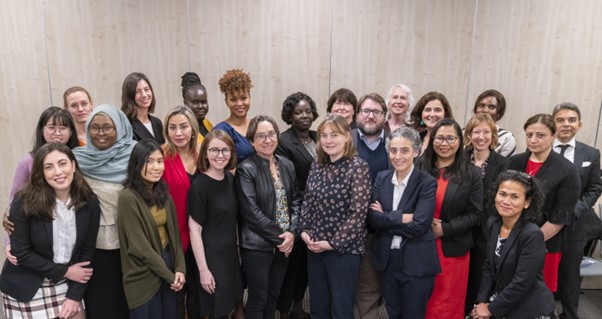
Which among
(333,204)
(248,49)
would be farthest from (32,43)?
(333,204)

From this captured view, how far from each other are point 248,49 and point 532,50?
274cm

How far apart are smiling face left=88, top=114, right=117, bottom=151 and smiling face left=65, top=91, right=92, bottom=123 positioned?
2.49 ft

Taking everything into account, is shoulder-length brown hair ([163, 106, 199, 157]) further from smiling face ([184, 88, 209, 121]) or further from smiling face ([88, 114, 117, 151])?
smiling face ([184, 88, 209, 121])

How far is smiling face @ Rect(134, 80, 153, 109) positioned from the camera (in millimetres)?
2975

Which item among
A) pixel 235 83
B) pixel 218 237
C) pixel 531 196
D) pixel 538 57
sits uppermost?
pixel 538 57

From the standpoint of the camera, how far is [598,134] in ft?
12.7

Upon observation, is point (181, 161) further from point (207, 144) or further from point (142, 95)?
point (142, 95)

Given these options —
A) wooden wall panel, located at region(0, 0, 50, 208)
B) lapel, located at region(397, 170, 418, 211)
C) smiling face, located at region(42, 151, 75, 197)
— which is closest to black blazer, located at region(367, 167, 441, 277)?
lapel, located at region(397, 170, 418, 211)

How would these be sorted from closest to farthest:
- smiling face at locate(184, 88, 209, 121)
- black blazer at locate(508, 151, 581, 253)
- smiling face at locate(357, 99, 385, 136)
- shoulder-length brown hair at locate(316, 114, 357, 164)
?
shoulder-length brown hair at locate(316, 114, 357, 164)
black blazer at locate(508, 151, 581, 253)
smiling face at locate(357, 99, 385, 136)
smiling face at locate(184, 88, 209, 121)

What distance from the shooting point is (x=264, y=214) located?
8.68 ft

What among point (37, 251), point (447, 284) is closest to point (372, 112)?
point (447, 284)

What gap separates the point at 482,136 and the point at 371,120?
0.75 m

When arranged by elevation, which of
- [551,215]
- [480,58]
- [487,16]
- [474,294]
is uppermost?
[487,16]

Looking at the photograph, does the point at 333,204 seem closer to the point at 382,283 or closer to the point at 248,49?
the point at 382,283
